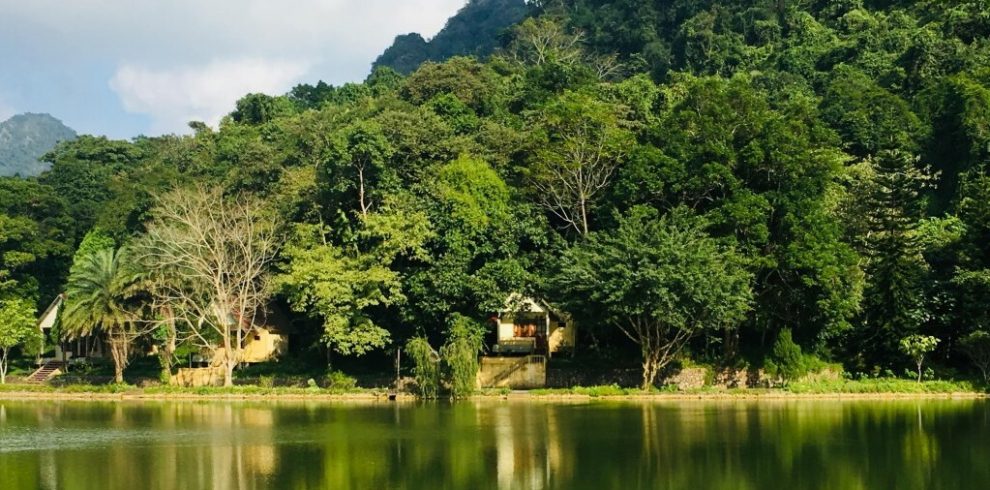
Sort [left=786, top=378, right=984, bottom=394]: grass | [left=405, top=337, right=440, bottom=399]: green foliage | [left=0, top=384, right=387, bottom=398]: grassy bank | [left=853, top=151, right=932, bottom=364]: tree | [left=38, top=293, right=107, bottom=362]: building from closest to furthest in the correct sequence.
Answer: [left=786, top=378, right=984, bottom=394]: grass, [left=853, top=151, right=932, bottom=364]: tree, [left=405, top=337, right=440, bottom=399]: green foliage, [left=0, top=384, right=387, bottom=398]: grassy bank, [left=38, top=293, right=107, bottom=362]: building

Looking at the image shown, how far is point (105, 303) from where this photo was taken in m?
47.8

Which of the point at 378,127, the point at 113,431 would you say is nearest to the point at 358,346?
the point at 378,127

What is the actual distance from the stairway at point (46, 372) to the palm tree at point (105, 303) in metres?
4.84

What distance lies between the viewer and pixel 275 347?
177 ft

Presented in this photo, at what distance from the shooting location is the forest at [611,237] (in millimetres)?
40750

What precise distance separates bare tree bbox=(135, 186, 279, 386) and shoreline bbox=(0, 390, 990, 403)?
2.70 m

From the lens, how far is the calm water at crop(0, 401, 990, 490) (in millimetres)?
21969

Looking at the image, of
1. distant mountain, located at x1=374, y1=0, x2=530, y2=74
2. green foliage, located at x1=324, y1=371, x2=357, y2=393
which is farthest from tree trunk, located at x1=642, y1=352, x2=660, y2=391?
distant mountain, located at x1=374, y1=0, x2=530, y2=74

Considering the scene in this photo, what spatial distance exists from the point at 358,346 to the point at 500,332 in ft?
22.6

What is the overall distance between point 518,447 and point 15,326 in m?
33.4

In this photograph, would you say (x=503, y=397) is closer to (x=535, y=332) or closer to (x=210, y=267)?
(x=535, y=332)

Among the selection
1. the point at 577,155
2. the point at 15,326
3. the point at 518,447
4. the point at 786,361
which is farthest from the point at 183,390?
the point at 786,361

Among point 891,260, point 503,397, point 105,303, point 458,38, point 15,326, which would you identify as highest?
point 458,38

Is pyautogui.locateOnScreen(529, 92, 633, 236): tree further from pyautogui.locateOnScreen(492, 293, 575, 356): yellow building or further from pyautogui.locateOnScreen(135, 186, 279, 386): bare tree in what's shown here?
pyautogui.locateOnScreen(135, 186, 279, 386): bare tree
